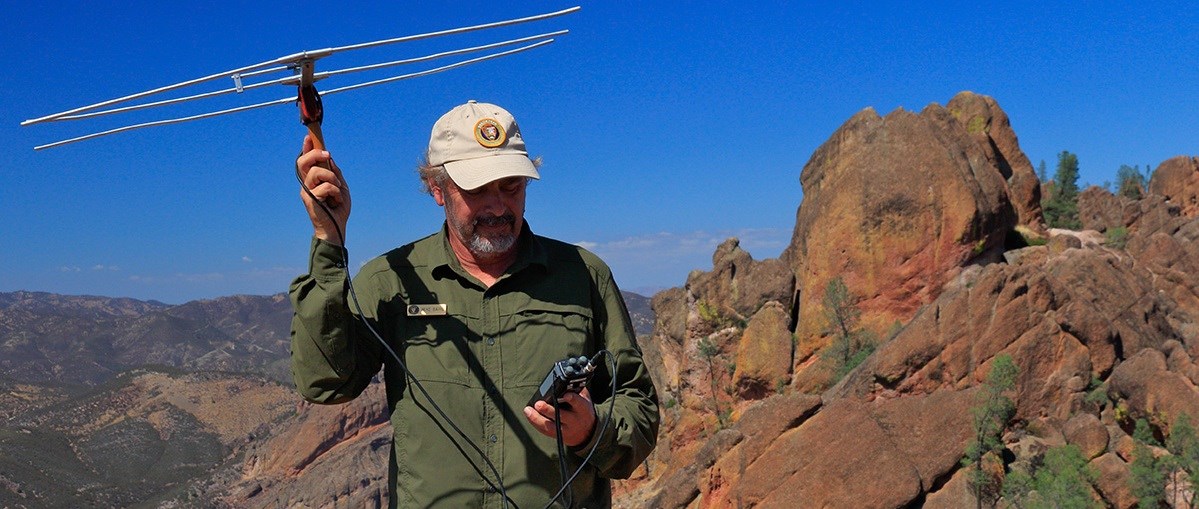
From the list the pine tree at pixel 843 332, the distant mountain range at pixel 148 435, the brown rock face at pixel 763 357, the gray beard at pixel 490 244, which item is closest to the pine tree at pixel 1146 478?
the pine tree at pixel 843 332

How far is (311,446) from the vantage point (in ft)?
267

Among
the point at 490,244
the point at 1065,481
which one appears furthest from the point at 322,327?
the point at 1065,481

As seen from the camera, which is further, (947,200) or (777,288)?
(777,288)

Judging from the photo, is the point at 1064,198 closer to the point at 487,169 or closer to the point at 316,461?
the point at 316,461

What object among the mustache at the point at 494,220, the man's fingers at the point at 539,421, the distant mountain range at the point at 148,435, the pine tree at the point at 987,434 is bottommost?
the pine tree at the point at 987,434

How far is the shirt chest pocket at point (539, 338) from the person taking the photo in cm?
379

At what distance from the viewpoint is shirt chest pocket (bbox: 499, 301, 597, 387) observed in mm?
3791

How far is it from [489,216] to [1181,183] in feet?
258

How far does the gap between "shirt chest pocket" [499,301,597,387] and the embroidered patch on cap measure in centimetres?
64

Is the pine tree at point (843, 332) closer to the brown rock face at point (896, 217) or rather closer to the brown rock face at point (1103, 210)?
the brown rock face at point (896, 217)

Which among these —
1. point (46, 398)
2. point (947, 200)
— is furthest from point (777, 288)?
point (46, 398)

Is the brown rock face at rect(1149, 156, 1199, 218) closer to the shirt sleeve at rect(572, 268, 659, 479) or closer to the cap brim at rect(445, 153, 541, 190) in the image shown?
the shirt sleeve at rect(572, 268, 659, 479)

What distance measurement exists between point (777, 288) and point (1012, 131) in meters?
17.7

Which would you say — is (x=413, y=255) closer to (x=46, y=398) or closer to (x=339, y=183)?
(x=339, y=183)
